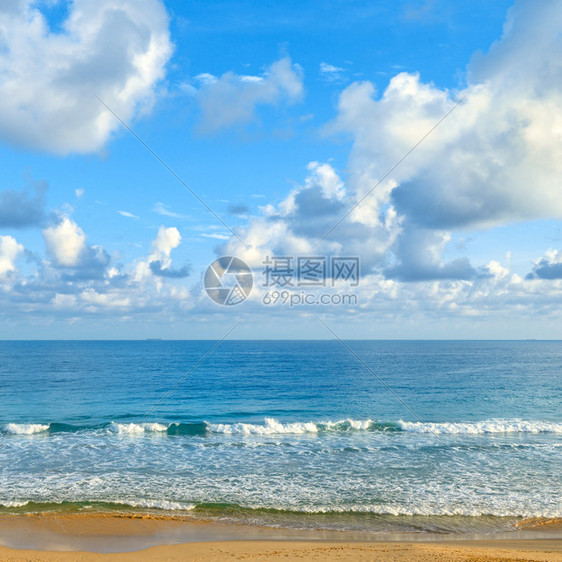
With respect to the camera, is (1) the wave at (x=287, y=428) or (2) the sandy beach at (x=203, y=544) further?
(1) the wave at (x=287, y=428)

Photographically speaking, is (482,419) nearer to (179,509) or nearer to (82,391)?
(179,509)

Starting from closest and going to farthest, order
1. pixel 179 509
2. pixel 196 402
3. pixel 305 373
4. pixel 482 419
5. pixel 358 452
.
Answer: pixel 179 509 → pixel 358 452 → pixel 482 419 → pixel 196 402 → pixel 305 373

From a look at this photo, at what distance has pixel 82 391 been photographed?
144ft

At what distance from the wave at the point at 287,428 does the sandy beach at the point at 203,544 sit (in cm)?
1330

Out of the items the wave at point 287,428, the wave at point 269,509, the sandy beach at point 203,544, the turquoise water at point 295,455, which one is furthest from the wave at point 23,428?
the sandy beach at point 203,544

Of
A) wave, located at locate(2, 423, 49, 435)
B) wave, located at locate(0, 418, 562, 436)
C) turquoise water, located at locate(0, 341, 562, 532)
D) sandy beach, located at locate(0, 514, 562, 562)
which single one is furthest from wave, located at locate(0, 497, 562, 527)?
wave, located at locate(2, 423, 49, 435)

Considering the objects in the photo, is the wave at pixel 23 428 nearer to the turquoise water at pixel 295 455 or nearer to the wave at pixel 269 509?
the turquoise water at pixel 295 455

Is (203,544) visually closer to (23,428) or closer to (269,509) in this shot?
(269,509)

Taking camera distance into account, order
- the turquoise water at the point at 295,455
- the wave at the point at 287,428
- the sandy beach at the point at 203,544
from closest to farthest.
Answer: the sandy beach at the point at 203,544, the turquoise water at the point at 295,455, the wave at the point at 287,428

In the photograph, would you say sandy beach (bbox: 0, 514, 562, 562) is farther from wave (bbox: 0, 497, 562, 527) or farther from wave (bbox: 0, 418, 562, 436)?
wave (bbox: 0, 418, 562, 436)

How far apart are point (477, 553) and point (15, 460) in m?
19.7

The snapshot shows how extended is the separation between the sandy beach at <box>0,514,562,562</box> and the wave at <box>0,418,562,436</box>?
13.3m

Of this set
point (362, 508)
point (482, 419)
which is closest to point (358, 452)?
point (362, 508)

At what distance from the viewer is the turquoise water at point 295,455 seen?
Answer: 49.6 feet
